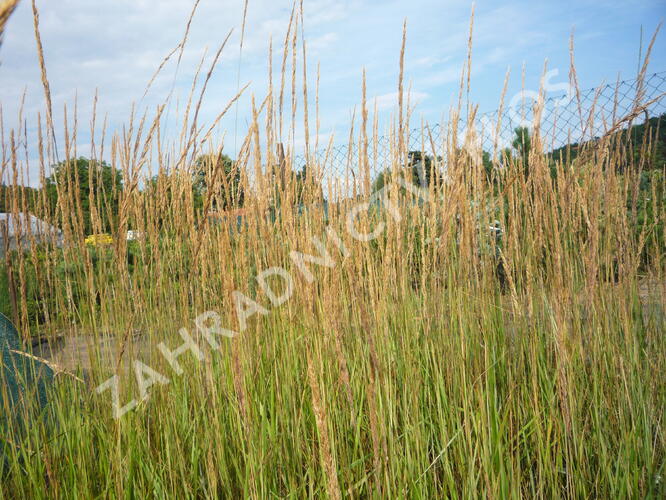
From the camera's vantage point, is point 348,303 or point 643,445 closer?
point 643,445

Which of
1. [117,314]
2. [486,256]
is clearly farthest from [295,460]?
[486,256]

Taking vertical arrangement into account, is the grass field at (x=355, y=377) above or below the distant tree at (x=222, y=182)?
below

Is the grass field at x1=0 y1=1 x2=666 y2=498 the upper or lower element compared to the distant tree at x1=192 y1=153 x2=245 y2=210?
lower

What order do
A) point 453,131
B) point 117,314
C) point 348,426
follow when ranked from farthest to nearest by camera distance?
point 117,314 < point 453,131 < point 348,426

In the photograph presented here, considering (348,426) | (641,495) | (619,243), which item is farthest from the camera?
(619,243)

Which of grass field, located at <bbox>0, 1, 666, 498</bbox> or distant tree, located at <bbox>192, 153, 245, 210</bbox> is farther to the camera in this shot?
distant tree, located at <bbox>192, 153, 245, 210</bbox>

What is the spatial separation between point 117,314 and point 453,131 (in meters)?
1.22

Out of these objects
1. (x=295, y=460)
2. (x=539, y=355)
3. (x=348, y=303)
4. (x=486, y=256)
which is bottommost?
(x=295, y=460)

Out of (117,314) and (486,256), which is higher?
(486,256)

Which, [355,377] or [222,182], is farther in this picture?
[222,182]

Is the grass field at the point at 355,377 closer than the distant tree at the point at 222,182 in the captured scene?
Yes

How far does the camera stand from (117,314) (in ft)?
5.40

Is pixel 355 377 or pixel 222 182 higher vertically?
pixel 222 182

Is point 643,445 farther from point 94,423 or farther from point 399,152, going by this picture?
point 94,423
